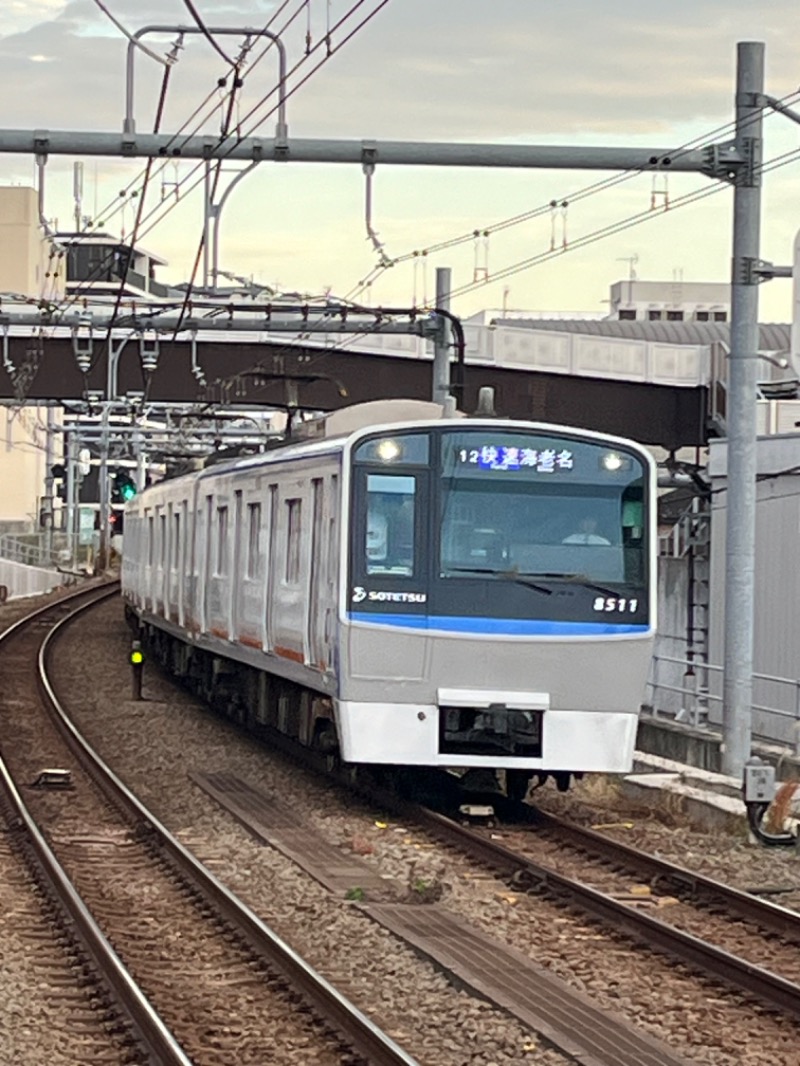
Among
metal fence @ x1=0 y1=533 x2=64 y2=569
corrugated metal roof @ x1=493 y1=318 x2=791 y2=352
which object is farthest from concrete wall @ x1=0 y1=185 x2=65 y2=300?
metal fence @ x1=0 y1=533 x2=64 y2=569

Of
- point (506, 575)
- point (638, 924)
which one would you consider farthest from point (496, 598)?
point (638, 924)

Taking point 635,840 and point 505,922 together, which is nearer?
point 505,922

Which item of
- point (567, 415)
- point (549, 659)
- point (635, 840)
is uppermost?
point (567, 415)

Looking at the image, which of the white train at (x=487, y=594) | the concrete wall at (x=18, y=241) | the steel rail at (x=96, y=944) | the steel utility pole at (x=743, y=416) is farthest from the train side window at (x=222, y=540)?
the concrete wall at (x=18, y=241)

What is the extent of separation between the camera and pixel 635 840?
1409cm

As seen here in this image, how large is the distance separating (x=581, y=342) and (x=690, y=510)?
18.9ft

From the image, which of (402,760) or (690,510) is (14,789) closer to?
(402,760)

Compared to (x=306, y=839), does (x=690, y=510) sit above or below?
above

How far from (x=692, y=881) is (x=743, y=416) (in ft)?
18.3

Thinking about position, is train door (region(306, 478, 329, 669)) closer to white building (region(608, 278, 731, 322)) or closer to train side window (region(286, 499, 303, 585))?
train side window (region(286, 499, 303, 585))

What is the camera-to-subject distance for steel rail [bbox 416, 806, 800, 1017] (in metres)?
8.77

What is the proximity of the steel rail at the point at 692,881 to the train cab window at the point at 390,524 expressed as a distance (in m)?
2.17

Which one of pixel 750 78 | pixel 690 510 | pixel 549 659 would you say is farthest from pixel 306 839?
pixel 690 510

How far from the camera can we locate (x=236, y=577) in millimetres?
19094
